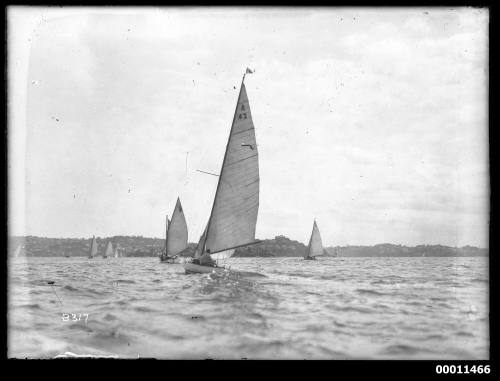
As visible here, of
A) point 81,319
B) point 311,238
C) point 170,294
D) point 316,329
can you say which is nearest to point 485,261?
point 316,329

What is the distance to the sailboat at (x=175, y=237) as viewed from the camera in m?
57.2

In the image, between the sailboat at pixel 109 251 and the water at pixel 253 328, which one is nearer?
the water at pixel 253 328

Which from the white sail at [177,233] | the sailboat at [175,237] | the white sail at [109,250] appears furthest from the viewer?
the white sail at [109,250]

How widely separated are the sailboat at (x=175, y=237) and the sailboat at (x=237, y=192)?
106ft

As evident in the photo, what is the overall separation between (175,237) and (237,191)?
36.2 metres

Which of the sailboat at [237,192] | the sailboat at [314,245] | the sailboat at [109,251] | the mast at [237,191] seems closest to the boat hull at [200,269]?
the sailboat at [237,192]

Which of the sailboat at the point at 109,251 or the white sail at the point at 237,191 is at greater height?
the white sail at the point at 237,191

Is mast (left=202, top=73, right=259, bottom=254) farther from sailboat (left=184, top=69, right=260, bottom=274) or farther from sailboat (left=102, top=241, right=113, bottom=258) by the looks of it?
sailboat (left=102, top=241, right=113, bottom=258)

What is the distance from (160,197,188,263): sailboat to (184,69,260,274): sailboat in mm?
32439

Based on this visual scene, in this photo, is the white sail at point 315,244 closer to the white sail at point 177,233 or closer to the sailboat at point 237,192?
the white sail at point 177,233

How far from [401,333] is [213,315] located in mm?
5194

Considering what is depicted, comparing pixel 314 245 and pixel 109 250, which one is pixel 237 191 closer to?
pixel 314 245

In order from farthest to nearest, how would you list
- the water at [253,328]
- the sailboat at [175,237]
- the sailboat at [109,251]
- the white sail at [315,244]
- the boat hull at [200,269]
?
the sailboat at [109,251] → the white sail at [315,244] → the sailboat at [175,237] → the boat hull at [200,269] → the water at [253,328]

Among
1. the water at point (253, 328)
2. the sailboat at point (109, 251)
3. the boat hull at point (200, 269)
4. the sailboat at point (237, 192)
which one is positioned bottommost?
the sailboat at point (109, 251)
